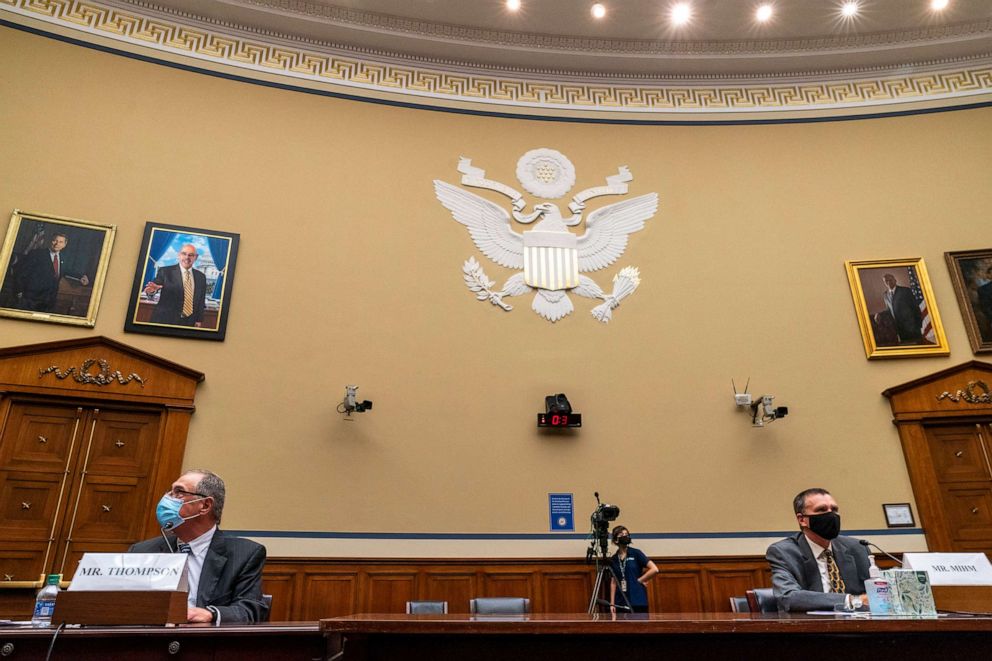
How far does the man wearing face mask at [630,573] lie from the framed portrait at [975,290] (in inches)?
178

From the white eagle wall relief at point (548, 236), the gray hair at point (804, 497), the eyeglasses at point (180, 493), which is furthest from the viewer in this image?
the white eagle wall relief at point (548, 236)

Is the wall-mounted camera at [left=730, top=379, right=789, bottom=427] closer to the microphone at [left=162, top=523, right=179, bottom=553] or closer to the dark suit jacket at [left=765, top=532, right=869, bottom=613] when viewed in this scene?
the dark suit jacket at [left=765, top=532, right=869, bottom=613]

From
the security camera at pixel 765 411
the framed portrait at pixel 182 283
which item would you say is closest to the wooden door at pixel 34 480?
the framed portrait at pixel 182 283

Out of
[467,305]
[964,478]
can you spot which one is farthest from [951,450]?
[467,305]

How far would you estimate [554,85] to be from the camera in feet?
27.1

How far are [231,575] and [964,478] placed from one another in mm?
7044

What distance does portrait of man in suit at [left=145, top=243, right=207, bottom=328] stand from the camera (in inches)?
243

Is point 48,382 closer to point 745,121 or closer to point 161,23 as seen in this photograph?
point 161,23

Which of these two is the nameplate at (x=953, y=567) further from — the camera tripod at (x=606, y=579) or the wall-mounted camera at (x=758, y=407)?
the wall-mounted camera at (x=758, y=407)

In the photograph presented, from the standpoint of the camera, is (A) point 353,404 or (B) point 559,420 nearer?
(A) point 353,404

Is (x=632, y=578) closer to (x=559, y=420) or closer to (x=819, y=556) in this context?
(x=559, y=420)

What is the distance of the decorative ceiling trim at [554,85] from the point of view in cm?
739

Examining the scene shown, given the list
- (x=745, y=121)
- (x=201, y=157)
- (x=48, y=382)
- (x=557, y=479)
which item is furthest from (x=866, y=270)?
(x=48, y=382)

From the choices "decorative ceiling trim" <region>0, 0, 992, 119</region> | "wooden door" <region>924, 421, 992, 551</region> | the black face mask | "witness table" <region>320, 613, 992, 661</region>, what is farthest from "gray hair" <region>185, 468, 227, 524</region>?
"wooden door" <region>924, 421, 992, 551</region>
